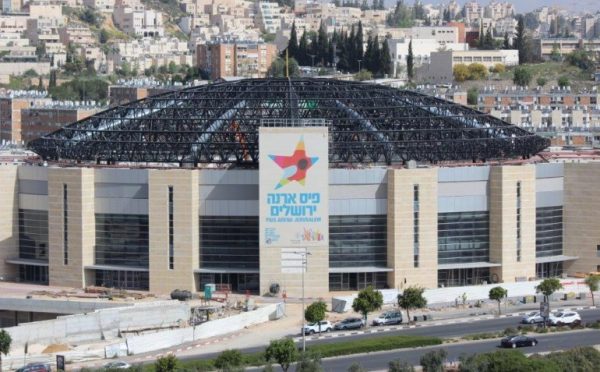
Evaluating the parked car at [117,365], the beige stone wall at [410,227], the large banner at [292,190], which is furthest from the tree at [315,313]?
the beige stone wall at [410,227]

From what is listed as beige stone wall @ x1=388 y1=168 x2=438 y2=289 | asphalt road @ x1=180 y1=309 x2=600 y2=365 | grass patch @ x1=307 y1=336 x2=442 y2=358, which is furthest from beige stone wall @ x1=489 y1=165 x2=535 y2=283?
grass patch @ x1=307 y1=336 x2=442 y2=358

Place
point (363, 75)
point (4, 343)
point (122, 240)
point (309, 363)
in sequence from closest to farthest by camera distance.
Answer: point (309, 363)
point (4, 343)
point (122, 240)
point (363, 75)

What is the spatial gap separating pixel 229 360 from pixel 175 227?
2035 centimetres

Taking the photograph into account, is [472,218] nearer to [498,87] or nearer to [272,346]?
[272,346]

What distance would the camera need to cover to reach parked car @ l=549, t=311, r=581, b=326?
8038 cm

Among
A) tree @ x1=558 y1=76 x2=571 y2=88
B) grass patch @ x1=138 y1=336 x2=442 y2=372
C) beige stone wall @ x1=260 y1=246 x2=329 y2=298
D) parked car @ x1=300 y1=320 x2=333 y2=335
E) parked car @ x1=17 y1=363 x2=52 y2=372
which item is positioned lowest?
parked car @ x1=17 y1=363 x2=52 y2=372

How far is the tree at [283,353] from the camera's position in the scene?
6888 cm

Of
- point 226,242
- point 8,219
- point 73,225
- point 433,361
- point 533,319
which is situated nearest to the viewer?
point 433,361

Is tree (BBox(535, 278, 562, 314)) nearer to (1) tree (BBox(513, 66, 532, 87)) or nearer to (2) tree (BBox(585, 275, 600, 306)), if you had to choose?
(2) tree (BBox(585, 275, 600, 306))

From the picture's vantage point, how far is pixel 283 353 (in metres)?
68.8

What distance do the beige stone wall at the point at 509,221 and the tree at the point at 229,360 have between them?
2383cm

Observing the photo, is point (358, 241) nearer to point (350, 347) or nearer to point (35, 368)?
point (350, 347)

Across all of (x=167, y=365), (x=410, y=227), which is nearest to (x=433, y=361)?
(x=167, y=365)

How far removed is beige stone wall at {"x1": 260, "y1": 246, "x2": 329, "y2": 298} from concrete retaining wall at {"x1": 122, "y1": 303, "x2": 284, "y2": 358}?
10.4 feet
